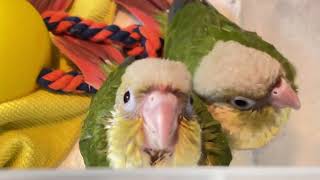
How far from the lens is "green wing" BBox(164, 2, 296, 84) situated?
0.60 metres

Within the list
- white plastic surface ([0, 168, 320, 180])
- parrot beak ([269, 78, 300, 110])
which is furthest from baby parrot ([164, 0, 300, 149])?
white plastic surface ([0, 168, 320, 180])

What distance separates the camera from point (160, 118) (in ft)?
1.46

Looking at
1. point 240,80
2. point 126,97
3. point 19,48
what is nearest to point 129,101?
point 126,97

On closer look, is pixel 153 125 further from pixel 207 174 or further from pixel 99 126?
pixel 207 174

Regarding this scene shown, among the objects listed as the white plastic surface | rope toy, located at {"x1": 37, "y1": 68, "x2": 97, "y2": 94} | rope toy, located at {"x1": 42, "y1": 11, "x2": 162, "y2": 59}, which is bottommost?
rope toy, located at {"x1": 37, "y1": 68, "x2": 97, "y2": 94}

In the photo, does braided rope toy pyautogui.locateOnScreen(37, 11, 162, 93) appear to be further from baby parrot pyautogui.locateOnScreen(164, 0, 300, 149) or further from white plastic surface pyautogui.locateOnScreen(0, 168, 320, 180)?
white plastic surface pyautogui.locateOnScreen(0, 168, 320, 180)

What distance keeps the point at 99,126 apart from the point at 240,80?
14 centimetres

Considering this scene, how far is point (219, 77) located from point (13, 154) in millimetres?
266

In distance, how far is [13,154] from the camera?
2.16 ft

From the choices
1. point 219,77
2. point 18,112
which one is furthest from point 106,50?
point 219,77

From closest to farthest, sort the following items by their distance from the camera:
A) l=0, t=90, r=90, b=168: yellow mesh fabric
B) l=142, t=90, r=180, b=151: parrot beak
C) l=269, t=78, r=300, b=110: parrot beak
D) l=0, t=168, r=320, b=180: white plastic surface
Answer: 1. l=0, t=168, r=320, b=180: white plastic surface
2. l=142, t=90, r=180, b=151: parrot beak
3. l=269, t=78, r=300, b=110: parrot beak
4. l=0, t=90, r=90, b=168: yellow mesh fabric

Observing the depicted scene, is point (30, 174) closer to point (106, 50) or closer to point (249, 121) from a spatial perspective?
point (249, 121)

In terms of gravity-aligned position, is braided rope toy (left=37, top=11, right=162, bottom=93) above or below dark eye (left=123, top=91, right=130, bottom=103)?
below

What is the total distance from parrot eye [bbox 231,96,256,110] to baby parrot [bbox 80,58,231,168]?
0.03 metres
